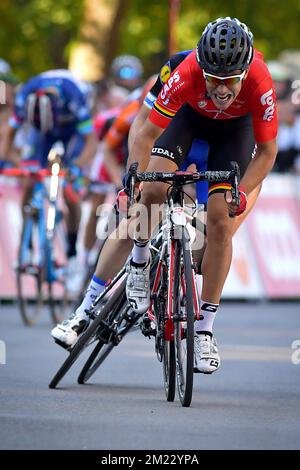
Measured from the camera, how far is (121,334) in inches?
343

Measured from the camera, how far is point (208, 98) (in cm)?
839

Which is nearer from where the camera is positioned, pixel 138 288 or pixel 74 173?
pixel 138 288

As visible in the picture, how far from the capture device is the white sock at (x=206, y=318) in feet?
28.0

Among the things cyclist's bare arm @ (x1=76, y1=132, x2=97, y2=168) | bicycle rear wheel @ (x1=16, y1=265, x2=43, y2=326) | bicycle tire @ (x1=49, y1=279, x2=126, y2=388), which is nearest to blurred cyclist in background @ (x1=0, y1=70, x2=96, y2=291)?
cyclist's bare arm @ (x1=76, y1=132, x2=97, y2=168)

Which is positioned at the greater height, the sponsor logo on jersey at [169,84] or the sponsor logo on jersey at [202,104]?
the sponsor logo on jersey at [169,84]

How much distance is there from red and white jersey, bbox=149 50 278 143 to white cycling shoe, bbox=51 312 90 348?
138 centimetres

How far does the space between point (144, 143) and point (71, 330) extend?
1.32 m

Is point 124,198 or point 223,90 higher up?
point 223,90

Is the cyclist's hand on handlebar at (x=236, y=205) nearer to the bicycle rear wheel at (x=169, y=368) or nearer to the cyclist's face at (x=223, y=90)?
the cyclist's face at (x=223, y=90)

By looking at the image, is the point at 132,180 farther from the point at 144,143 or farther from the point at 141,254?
the point at 141,254

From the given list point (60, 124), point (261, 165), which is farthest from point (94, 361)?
point (60, 124)

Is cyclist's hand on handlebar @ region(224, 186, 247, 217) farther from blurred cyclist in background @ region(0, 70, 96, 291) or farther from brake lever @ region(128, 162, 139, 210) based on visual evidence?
blurred cyclist in background @ region(0, 70, 96, 291)

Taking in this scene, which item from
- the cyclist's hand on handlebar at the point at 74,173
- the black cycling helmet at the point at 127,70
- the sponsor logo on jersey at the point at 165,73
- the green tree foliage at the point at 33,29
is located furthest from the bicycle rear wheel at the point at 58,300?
the green tree foliage at the point at 33,29

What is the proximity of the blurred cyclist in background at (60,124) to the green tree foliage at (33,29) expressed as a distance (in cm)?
1761
